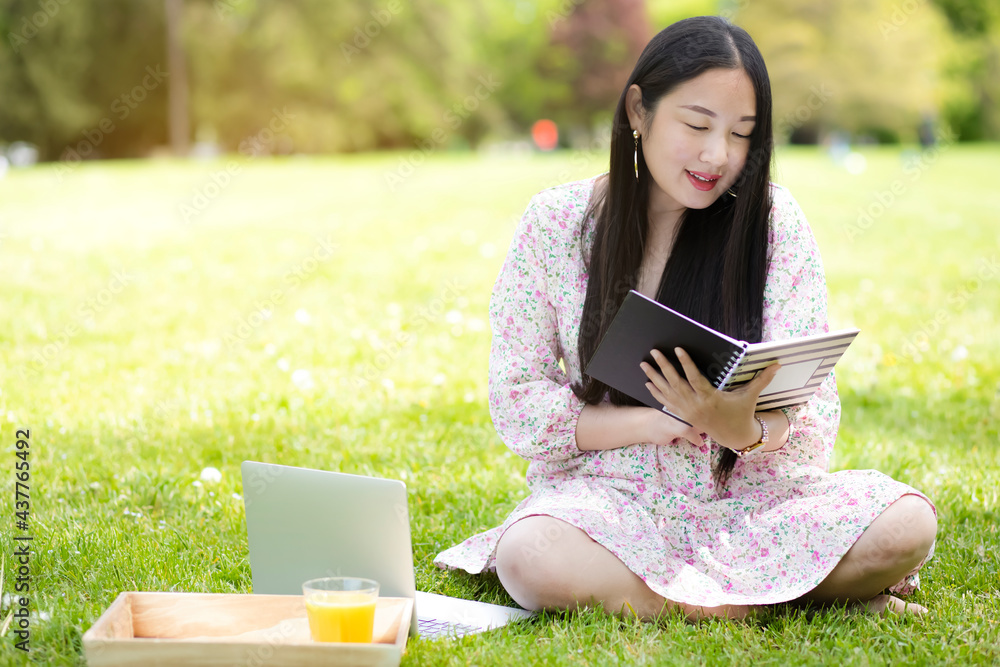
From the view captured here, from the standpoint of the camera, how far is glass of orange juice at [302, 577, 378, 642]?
1.97 metres

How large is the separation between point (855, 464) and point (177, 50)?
23.7 metres

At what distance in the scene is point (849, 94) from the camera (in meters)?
34.9

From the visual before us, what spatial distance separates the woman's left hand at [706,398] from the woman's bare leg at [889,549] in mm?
368

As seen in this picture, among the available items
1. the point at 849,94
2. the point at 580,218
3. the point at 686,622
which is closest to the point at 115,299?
the point at 580,218

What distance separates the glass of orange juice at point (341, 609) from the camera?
1967 mm

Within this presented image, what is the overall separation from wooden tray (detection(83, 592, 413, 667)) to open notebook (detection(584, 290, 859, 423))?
0.76 m

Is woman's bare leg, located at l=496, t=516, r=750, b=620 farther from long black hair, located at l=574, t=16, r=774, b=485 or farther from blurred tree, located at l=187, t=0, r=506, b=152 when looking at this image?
blurred tree, located at l=187, t=0, r=506, b=152

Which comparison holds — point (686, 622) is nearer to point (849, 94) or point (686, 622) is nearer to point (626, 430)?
point (626, 430)

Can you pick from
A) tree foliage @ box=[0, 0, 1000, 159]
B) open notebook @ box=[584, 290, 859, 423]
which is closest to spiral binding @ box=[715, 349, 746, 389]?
open notebook @ box=[584, 290, 859, 423]

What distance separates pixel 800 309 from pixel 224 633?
1631 mm
